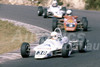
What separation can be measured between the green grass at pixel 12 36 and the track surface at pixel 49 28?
189 cm

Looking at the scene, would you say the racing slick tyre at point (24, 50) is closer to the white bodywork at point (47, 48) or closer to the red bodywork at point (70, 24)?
the white bodywork at point (47, 48)

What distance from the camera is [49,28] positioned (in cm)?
2462

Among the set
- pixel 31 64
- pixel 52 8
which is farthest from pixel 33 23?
pixel 31 64

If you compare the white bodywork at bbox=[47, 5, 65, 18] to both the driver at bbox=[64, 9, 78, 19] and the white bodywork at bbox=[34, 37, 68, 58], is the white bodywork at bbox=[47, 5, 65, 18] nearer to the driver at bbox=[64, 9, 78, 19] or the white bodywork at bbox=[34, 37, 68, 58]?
the driver at bbox=[64, 9, 78, 19]

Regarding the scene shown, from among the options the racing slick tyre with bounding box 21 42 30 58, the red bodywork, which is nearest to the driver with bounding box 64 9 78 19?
the red bodywork

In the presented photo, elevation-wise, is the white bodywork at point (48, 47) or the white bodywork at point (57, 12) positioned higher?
the white bodywork at point (57, 12)

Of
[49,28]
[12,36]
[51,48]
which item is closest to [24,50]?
[51,48]

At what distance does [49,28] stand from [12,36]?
3364 mm

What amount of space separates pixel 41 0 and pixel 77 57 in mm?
29336

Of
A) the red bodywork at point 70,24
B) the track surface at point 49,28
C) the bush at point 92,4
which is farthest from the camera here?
the bush at point 92,4

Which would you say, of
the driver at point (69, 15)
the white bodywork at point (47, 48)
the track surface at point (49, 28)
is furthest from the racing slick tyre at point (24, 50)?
the driver at point (69, 15)

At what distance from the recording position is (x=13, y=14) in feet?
103

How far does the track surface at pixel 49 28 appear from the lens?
13.3m

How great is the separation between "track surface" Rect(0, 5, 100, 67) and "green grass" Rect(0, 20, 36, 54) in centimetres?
189
